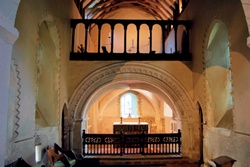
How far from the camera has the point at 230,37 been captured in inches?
177

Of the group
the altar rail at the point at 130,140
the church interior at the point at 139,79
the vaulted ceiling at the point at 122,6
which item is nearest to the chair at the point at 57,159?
the church interior at the point at 139,79

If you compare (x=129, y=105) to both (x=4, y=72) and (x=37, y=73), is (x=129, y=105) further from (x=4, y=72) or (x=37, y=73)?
(x=4, y=72)

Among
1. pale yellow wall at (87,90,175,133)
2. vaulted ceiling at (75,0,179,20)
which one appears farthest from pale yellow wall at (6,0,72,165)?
pale yellow wall at (87,90,175,133)

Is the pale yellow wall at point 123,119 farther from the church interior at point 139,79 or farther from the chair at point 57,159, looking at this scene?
the chair at point 57,159

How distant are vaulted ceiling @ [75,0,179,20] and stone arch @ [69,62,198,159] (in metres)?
2.79

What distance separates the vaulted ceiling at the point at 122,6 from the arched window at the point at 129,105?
14.1ft

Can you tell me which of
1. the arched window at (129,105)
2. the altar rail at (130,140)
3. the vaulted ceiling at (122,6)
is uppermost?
the vaulted ceiling at (122,6)

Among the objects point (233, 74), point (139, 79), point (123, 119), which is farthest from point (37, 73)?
point (123, 119)

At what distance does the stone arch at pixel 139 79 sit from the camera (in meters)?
6.92

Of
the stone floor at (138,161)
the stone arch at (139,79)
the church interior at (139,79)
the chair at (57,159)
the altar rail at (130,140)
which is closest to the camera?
the church interior at (139,79)

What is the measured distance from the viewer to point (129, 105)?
47.0 ft

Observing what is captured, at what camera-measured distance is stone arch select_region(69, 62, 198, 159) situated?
6918 millimetres

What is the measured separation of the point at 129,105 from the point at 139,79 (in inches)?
284

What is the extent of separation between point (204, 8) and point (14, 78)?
4358mm
